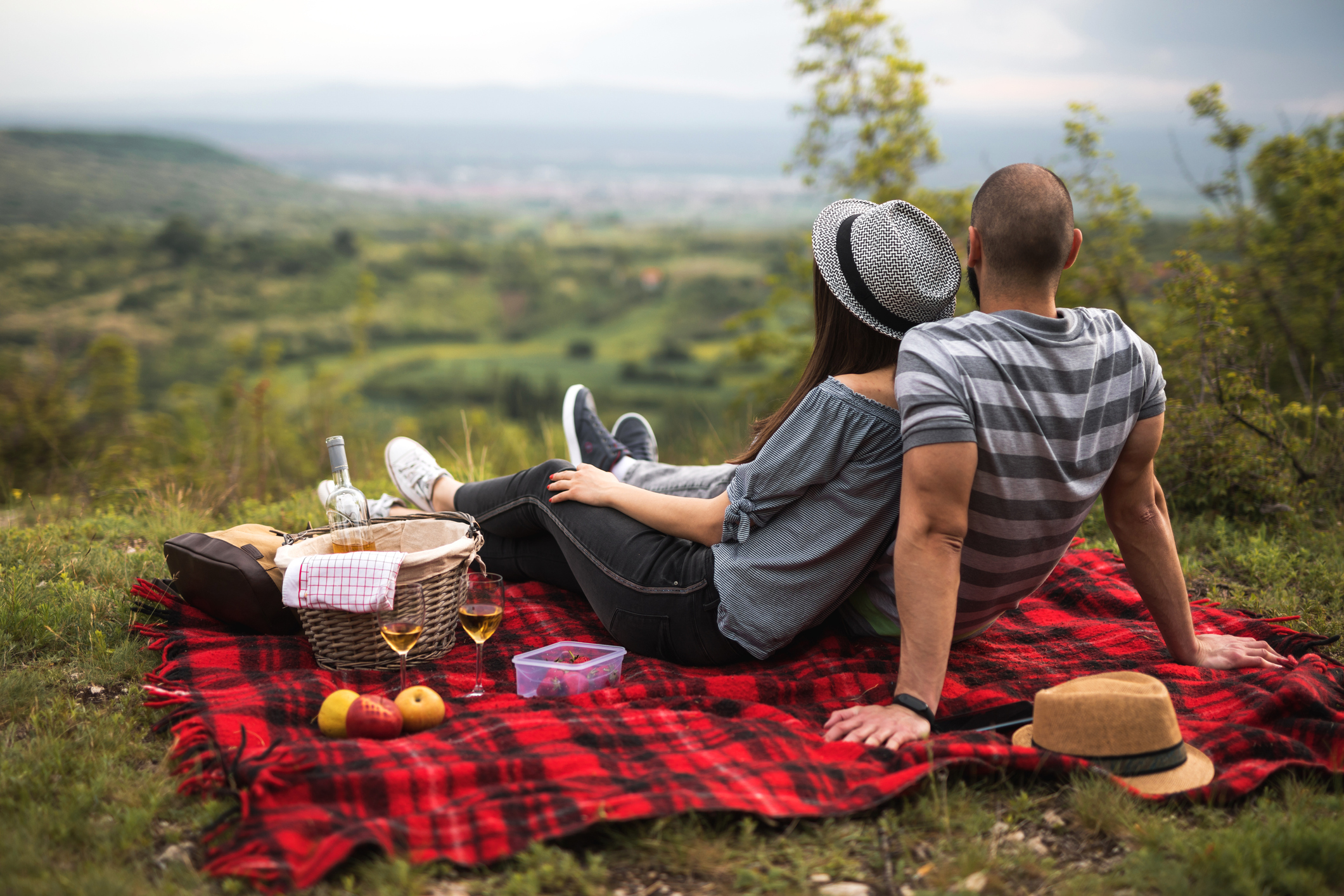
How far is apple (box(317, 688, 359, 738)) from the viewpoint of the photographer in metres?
2.16

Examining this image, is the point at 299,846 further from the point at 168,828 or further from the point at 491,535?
the point at 491,535

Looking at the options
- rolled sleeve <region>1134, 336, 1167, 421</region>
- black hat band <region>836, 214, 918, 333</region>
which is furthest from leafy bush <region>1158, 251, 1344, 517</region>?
black hat band <region>836, 214, 918, 333</region>

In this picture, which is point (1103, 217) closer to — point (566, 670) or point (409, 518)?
point (409, 518)

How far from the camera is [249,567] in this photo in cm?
273

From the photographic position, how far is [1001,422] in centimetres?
205

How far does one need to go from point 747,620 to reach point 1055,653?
110 cm

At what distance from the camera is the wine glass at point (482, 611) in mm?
2383

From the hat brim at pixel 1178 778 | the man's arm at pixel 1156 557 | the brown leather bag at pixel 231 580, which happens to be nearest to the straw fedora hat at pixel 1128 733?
the hat brim at pixel 1178 778

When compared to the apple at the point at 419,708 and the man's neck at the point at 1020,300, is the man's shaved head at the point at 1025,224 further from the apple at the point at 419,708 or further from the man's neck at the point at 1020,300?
the apple at the point at 419,708

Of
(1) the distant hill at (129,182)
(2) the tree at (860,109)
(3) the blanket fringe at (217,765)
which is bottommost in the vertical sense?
(3) the blanket fringe at (217,765)

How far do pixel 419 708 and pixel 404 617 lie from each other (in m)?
0.42

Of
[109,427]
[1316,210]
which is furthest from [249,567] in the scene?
[109,427]

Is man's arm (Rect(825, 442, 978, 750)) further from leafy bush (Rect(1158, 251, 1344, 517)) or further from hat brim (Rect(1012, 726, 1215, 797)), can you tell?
leafy bush (Rect(1158, 251, 1344, 517))

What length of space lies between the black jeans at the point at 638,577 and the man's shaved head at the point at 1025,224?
1113 millimetres
